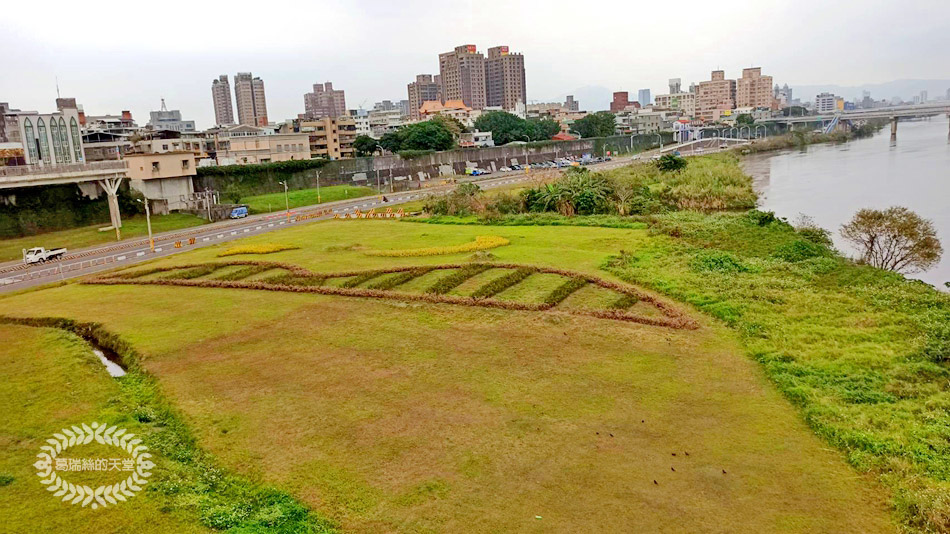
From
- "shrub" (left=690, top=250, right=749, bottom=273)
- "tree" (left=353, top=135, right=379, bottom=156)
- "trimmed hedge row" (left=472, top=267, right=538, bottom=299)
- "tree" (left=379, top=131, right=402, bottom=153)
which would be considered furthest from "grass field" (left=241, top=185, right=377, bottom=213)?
"shrub" (left=690, top=250, right=749, bottom=273)

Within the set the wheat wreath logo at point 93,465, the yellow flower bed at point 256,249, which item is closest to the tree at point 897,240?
the yellow flower bed at point 256,249

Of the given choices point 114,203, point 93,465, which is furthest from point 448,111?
point 93,465

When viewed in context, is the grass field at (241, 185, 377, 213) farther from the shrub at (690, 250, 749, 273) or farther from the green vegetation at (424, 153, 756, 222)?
the shrub at (690, 250, 749, 273)

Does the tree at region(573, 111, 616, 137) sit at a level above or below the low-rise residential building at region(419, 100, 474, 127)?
below

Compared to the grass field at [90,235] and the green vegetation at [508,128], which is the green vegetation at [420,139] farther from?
the grass field at [90,235]

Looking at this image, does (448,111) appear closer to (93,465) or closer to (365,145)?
(365,145)

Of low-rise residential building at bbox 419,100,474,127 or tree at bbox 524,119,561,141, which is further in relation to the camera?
low-rise residential building at bbox 419,100,474,127
